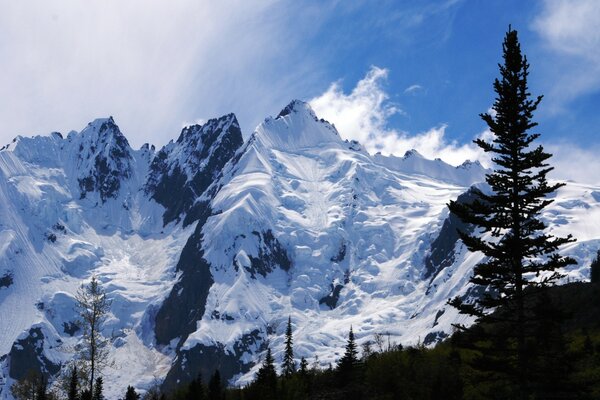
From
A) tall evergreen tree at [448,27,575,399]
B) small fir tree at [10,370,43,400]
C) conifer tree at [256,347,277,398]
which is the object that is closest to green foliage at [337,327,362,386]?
conifer tree at [256,347,277,398]

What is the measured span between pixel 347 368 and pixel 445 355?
11121 millimetres

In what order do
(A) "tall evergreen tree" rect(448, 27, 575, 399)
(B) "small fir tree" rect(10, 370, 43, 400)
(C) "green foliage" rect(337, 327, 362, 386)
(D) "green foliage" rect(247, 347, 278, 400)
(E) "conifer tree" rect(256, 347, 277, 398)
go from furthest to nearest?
(B) "small fir tree" rect(10, 370, 43, 400) → (C) "green foliage" rect(337, 327, 362, 386) → (E) "conifer tree" rect(256, 347, 277, 398) → (D) "green foliage" rect(247, 347, 278, 400) → (A) "tall evergreen tree" rect(448, 27, 575, 399)

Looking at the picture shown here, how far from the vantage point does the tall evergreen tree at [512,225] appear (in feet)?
107

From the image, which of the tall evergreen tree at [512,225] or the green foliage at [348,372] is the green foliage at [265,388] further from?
the tall evergreen tree at [512,225]

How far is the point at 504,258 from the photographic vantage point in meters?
33.3

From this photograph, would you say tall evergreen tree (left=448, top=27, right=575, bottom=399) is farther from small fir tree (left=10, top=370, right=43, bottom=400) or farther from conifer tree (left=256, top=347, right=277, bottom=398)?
small fir tree (left=10, top=370, right=43, bottom=400)

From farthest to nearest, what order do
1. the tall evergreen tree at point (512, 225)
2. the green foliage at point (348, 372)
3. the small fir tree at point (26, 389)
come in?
1. the small fir tree at point (26, 389)
2. the green foliage at point (348, 372)
3. the tall evergreen tree at point (512, 225)

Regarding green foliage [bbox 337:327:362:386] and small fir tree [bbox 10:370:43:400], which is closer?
green foliage [bbox 337:327:362:386]

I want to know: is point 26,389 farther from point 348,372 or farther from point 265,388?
point 348,372

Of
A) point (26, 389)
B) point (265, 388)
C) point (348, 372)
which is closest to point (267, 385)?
point (265, 388)

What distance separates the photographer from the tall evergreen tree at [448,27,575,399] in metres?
32.5

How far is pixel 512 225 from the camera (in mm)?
34094

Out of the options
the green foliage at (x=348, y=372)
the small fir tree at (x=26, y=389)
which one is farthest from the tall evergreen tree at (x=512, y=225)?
the small fir tree at (x=26, y=389)

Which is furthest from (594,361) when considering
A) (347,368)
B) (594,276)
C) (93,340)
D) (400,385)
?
(594,276)
